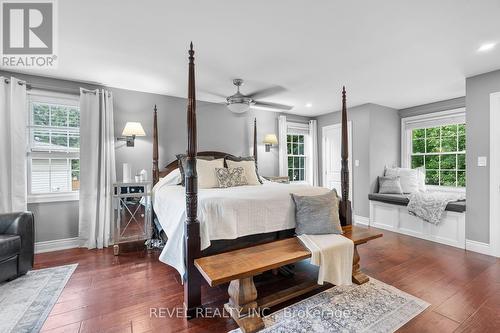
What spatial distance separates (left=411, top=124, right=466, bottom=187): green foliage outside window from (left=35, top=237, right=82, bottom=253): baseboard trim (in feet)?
20.5

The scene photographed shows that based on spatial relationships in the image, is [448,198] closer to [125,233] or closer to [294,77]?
[294,77]

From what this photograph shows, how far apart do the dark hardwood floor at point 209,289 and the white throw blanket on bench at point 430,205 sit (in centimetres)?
46

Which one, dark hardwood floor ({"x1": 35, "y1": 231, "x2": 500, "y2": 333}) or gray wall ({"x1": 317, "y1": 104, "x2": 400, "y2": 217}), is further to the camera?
gray wall ({"x1": 317, "y1": 104, "x2": 400, "y2": 217})

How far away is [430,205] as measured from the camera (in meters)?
3.62

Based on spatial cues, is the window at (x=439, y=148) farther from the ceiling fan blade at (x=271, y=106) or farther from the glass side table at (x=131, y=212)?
the glass side table at (x=131, y=212)

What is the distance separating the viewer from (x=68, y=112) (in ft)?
11.1

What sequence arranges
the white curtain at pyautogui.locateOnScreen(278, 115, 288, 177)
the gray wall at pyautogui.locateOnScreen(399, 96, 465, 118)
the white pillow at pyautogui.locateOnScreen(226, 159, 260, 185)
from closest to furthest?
the white pillow at pyautogui.locateOnScreen(226, 159, 260, 185), the gray wall at pyautogui.locateOnScreen(399, 96, 465, 118), the white curtain at pyautogui.locateOnScreen(278, 115, 288, 177)

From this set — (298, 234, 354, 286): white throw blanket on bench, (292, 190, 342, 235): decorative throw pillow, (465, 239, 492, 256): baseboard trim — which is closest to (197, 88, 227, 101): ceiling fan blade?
(292, 190, 342, 235): decorative throw pillow

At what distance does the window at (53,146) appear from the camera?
318cm

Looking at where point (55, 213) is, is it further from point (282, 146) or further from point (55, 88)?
point (282, 146)

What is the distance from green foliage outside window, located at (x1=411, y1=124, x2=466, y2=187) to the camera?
422 centimetres

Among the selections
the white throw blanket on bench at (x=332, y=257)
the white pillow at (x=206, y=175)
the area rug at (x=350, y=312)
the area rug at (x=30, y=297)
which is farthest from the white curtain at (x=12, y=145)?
the white throw blanket on bench at (x=332, y=257)

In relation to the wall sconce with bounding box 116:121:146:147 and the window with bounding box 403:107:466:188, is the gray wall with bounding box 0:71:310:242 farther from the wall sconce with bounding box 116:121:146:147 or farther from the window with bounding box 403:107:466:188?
the window with bounding box 403:107:466:188

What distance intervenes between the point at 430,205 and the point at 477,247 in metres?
0.73
